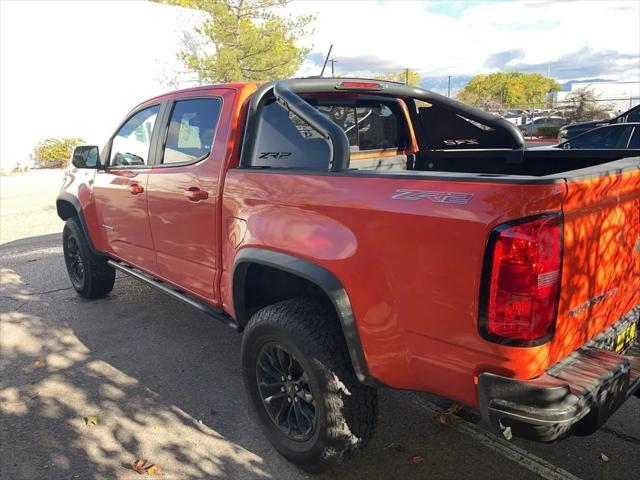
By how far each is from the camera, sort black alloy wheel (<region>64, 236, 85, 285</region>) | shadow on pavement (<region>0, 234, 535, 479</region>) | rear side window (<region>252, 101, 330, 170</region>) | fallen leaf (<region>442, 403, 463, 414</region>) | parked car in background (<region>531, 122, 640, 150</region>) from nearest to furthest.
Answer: shadow on pavement (<region>0, 234, 535, 479</region>) → rear side window (<region>252, 101, 330, 170</region>) → fallen leaf (<region>442, 403, 463, 414</region>) → black alloy wheel (<region>64, 236, 85, 285</region>) → parked car in background (<region>531, 122, 640, 150</region>)

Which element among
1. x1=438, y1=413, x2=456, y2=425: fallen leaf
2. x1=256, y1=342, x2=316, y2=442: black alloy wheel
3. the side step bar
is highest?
the side step bar

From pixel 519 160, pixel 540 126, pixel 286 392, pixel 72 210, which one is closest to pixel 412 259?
pixel 286 392

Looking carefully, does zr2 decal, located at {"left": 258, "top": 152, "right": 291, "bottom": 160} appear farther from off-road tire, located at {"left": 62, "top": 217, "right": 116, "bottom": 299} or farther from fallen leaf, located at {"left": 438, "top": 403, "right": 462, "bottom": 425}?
off-road tire, located at {"left": 62, "top": 217, "right": 116, "bottom": 299}

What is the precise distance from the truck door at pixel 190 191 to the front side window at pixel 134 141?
29 centimetres

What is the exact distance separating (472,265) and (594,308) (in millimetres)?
679

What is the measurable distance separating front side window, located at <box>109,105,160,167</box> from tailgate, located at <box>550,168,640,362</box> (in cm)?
314

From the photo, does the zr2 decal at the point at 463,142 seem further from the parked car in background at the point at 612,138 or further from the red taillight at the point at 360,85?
the parked car in background at the point at 612,138

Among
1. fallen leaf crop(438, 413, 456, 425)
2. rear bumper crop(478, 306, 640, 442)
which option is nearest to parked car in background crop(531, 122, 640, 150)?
fallen leaf crop(438, 413, 456, 425)

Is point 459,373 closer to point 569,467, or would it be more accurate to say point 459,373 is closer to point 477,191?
point 477,191

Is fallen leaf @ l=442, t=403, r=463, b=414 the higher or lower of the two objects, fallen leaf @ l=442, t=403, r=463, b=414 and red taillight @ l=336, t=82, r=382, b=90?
the lower

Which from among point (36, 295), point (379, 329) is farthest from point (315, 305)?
point (36, 295)

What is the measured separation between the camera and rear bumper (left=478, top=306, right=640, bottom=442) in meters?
1.81

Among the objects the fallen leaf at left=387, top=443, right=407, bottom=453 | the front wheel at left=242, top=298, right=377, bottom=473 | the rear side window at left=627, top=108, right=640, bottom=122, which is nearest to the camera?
the front wheel at left=242, top=298, right=377, bottom=473

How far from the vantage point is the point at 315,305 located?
8.52ft
